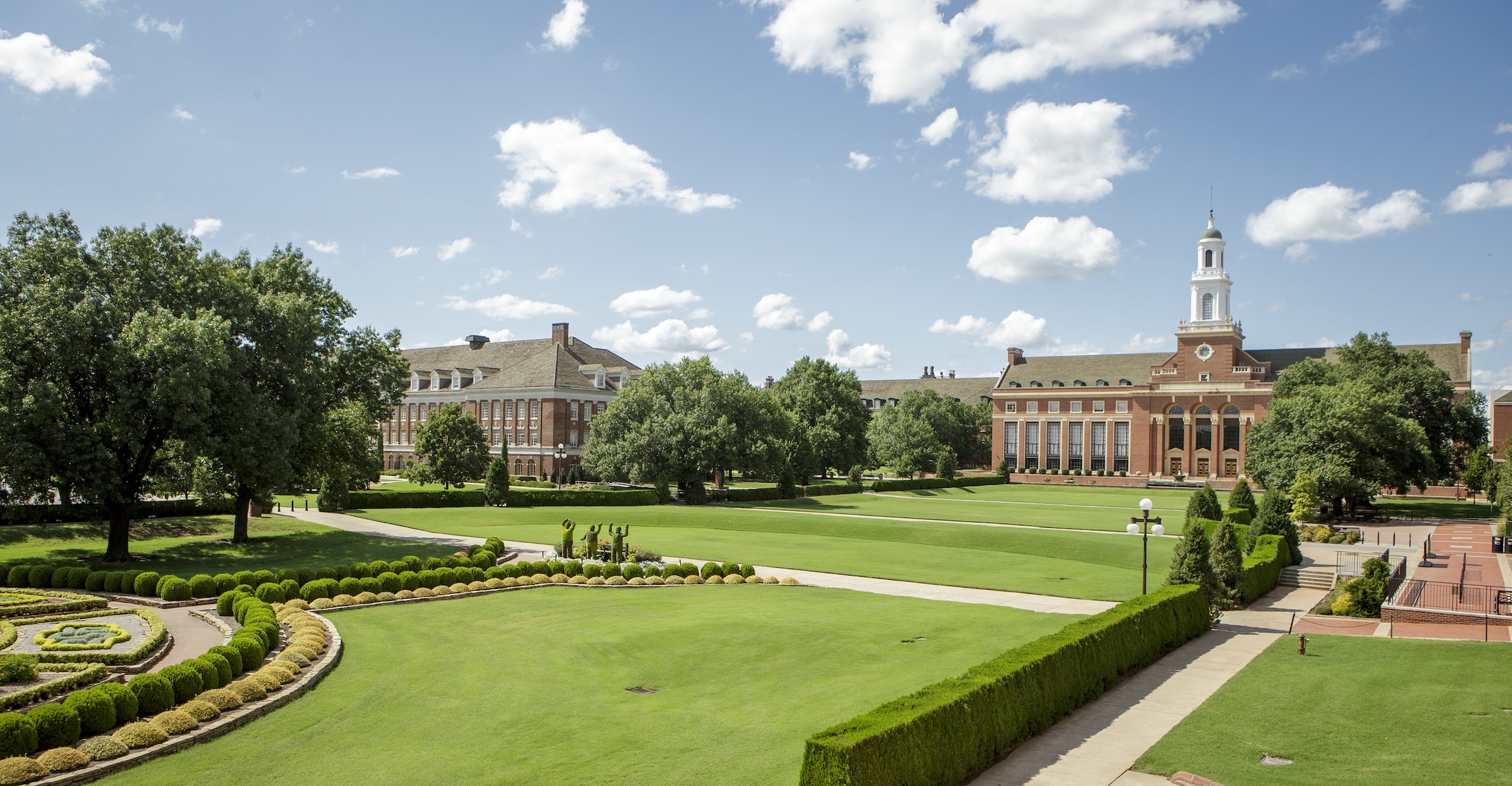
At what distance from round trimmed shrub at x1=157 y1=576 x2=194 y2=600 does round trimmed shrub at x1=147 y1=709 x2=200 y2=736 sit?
1300cm

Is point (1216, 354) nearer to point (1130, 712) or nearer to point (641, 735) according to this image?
point (1130, 712)

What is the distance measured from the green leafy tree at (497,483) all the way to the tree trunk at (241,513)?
711 inches

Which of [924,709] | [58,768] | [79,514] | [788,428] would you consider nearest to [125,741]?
[58,768]

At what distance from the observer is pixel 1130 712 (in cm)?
1577

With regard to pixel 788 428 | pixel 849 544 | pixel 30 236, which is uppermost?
pixel 30 236

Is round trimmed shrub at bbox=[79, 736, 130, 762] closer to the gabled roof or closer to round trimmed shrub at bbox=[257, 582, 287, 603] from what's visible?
round trimmed shrub at bbox=[257, 582, 287, 603]

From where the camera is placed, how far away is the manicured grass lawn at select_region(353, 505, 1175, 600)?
32.3 meters

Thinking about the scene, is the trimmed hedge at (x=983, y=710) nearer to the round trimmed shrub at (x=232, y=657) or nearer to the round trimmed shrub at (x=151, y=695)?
the round trimmed shrub at (x=151, y=695)

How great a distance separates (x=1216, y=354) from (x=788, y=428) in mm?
53136

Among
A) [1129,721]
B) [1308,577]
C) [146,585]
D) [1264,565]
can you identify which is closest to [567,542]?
[146,585]

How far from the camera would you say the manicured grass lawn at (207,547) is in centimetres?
3275

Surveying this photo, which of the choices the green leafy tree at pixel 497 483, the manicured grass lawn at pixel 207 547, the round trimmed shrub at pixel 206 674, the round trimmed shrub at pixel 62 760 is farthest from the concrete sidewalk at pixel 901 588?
the round trimmed shrub at pixel 62 760

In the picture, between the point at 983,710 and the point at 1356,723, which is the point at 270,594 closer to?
the point at 983,710

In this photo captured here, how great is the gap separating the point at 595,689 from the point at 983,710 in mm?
7032
